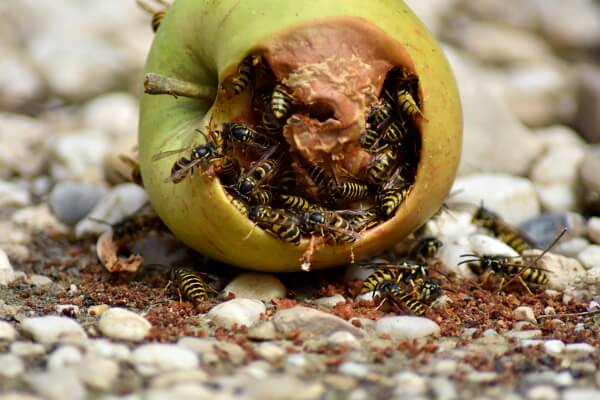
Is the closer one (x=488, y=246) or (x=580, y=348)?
(x=580, y=348)

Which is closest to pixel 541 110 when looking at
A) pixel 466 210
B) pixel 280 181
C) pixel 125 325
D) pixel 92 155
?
pixel 466 210

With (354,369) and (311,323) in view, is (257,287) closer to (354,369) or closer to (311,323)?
(311,323)

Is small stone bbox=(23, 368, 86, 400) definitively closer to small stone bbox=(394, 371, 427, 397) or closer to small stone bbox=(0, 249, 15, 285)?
small stone bbox=(394, 371, 427, 397)

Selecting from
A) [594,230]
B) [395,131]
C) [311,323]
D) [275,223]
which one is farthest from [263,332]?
[594,230]

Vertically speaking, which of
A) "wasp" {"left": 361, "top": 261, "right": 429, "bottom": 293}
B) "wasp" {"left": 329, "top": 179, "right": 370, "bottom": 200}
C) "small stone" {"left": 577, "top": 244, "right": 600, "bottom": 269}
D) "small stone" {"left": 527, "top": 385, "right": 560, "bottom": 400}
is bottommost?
"small stone" {"left": 577, "top": 244, "right": 600, "bottom": 269}

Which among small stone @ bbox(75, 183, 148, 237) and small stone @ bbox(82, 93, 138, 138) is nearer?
small stone @ bbox(75, 183, 148, 237)

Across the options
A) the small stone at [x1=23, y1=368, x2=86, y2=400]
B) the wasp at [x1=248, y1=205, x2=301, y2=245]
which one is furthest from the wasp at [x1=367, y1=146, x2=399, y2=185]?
the small stone at [x1=23, y1=368, x2=86, y2=400]
